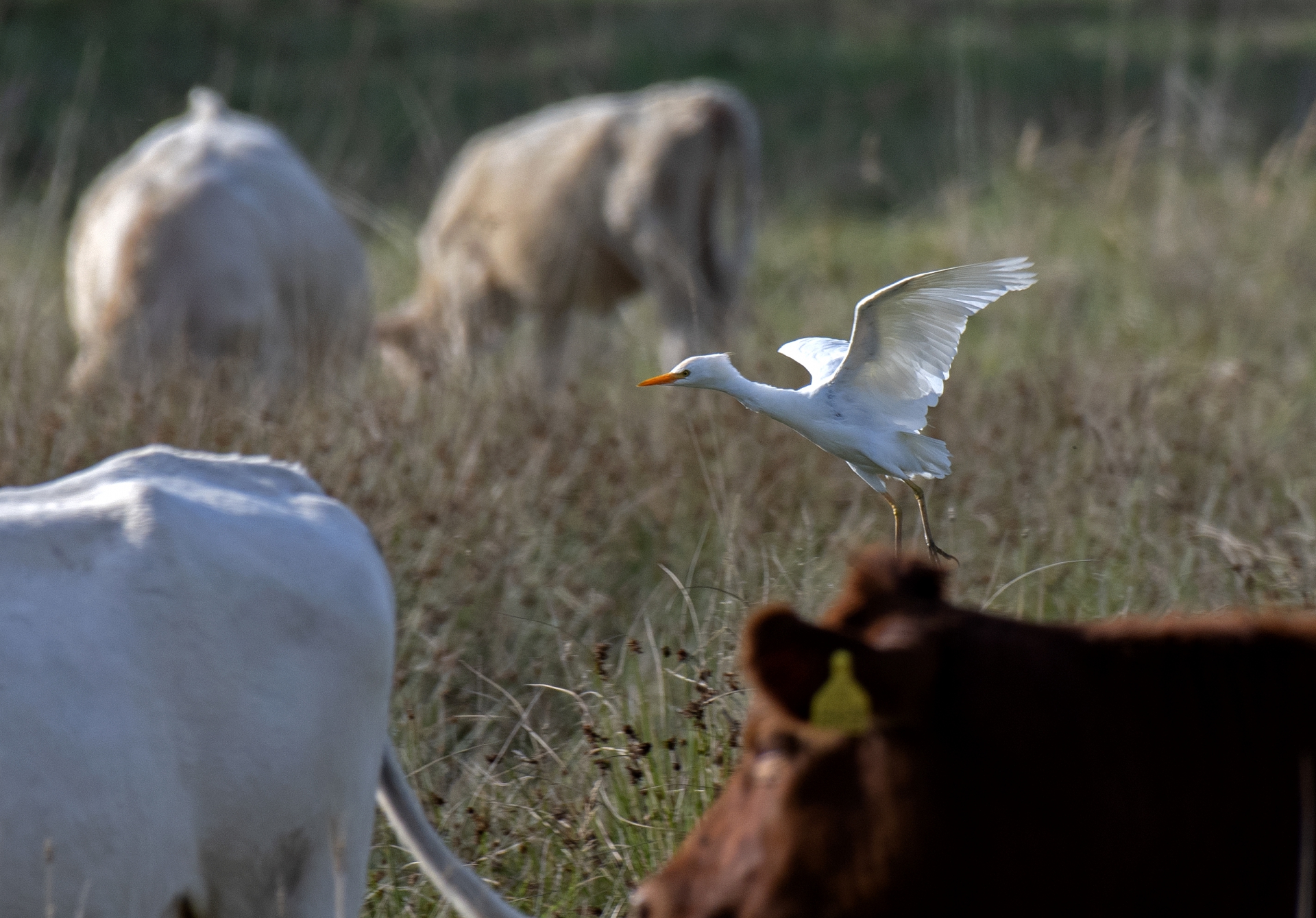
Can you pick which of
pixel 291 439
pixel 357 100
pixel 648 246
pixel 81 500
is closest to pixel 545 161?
pixel 648 246

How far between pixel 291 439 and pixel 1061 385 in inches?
93.0

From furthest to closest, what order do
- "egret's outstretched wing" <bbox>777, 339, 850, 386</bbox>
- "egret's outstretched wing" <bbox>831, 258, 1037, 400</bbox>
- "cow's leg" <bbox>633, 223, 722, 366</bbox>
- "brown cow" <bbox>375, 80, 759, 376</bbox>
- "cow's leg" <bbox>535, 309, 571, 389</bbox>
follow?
"cow's leg" <bbox>535, 309, 571, 389</bbox>, "brown cow" <bbox>375, 80, 759, 376</bbox>, "cow's leg" <bbox>633, 223, 722, 366</bbox>, "egret's outstretched wing" <bbox>777, 339, 850, 386</bbox>, "egret's outstretched wing" <bbox>831, 258, 1037, 400</bbox>

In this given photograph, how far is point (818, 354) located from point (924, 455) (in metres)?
0.27

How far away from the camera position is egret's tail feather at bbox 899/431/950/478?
2.48 meters

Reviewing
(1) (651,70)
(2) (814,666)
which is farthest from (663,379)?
(1) (651,70)

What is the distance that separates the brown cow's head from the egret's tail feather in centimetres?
98

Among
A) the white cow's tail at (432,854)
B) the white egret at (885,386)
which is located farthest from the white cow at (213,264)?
the white egret at (885,386)

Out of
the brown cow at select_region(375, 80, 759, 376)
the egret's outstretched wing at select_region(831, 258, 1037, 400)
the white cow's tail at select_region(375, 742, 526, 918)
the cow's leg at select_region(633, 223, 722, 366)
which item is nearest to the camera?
the white cow's tail at select_region(375, 742, 526, 918)

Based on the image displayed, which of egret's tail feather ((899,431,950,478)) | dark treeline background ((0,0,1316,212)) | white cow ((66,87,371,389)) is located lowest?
dark treeline background ((0,0,1316,212))

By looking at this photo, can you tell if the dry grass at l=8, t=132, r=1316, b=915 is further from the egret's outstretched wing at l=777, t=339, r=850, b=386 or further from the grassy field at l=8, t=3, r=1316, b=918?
the egret's outstretched wing at l=777, t=339, r=850, b=386

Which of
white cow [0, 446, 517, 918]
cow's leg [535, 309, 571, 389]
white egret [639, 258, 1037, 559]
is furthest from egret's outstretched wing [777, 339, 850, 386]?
cow's leg [535, 309, 571, 389]

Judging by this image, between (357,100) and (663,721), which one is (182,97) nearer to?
(357,100)

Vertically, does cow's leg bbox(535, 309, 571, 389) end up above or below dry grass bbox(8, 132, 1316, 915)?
below

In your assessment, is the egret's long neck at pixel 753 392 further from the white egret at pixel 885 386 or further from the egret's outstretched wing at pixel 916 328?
the egret's outstretched wing at pixel 916 328
